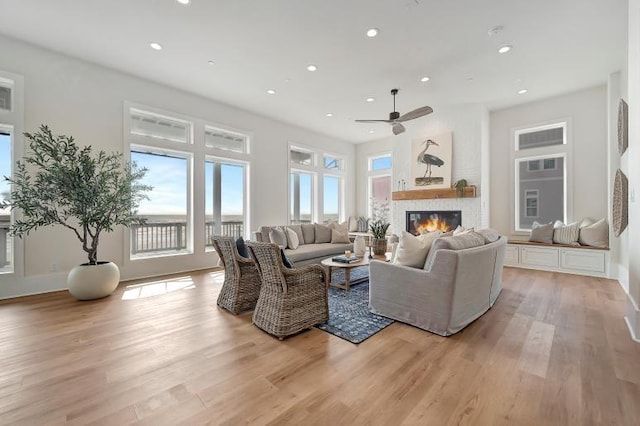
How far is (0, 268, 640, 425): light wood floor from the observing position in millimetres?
1596

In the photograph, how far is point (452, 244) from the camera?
8.61 feet

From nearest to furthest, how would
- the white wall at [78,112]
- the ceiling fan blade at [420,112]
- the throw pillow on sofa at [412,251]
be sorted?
the throw pillow on sofa at [412,251]
the white wall at [78,112]
the ceiling fan blade at [420,112]

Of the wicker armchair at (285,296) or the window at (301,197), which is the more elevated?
the window at (301,197)

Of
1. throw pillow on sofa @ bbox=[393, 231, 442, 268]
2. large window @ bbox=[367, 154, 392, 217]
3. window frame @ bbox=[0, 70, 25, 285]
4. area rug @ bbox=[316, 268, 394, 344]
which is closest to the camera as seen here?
area rug @ bbox=[316, 268, 394, 344]

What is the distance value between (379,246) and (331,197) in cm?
436

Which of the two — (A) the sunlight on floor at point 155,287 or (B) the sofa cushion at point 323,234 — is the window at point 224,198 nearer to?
(A) the sunlight on floor at point 155,287

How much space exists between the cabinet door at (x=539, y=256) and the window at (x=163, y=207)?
6785 millimetres

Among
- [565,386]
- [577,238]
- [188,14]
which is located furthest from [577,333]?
[188,14]

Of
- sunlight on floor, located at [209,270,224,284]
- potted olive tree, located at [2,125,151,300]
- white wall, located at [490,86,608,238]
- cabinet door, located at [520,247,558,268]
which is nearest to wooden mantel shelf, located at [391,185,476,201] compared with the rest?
cabinet door, located at [520,247,558,268]

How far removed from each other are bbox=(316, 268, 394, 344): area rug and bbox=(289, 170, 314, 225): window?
406 cm

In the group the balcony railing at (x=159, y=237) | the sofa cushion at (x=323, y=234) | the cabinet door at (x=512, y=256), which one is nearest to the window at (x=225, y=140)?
the balcony railing at (x=159, y=237)

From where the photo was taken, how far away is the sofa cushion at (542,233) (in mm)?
5311

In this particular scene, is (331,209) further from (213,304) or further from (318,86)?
(213,304)

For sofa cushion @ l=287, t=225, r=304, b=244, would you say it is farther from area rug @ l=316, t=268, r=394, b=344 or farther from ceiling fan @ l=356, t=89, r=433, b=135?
ceiling fan @ l=356, t=89, r=433, b=135
